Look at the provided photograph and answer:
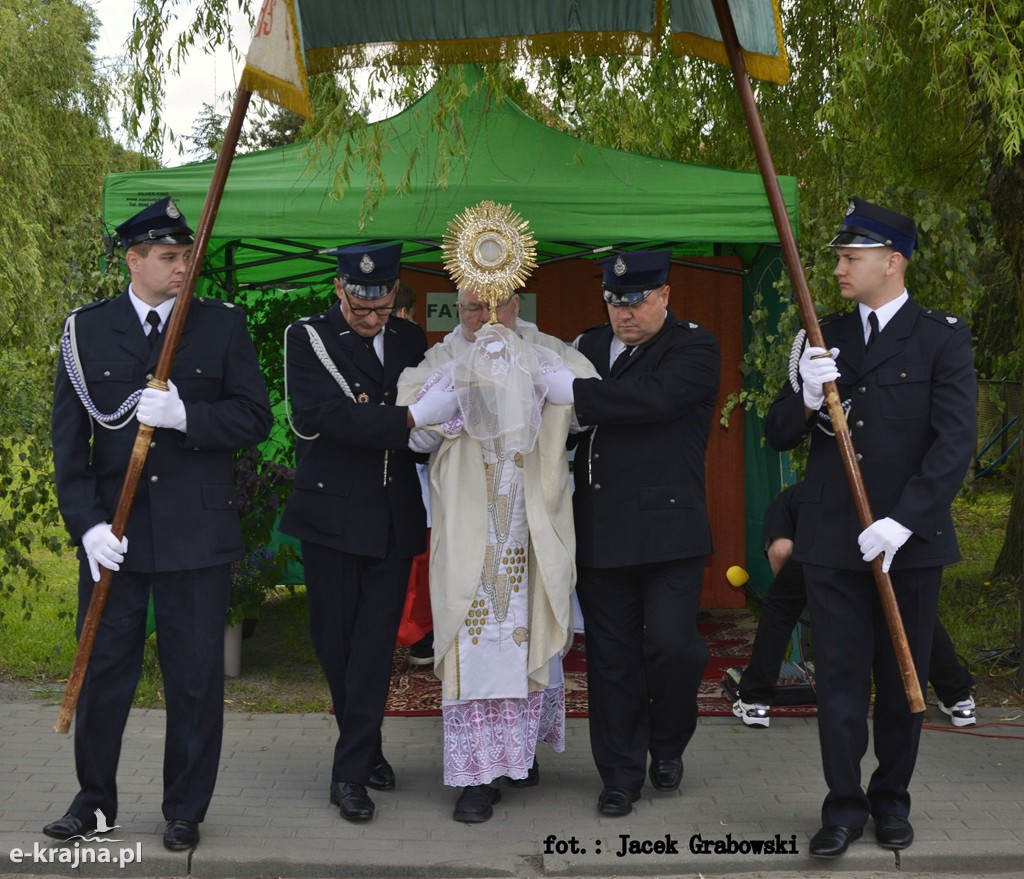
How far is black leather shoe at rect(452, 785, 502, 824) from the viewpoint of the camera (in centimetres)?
473

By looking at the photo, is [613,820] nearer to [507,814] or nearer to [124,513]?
[507,814]

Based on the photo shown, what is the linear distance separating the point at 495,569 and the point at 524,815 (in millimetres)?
903

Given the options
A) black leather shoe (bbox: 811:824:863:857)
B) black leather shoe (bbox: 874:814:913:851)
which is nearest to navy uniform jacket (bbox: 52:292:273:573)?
black leather shoe (bbox: 811:824:863:857)

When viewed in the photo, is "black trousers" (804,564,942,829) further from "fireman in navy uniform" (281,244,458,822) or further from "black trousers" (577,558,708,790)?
"fireman in navy uniform" (281,244,458,822)

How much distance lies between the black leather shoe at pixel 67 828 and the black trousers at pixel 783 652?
3009 millimetres

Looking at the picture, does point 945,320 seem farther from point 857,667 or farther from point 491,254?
point 491,254

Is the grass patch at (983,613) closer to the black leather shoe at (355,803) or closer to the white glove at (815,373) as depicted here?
the white glove at (815,373)

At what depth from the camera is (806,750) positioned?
5688 millimetres

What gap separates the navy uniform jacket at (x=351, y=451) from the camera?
4656 mm

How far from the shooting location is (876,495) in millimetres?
4355

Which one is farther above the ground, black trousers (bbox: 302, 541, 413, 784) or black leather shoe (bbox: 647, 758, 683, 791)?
black trousers (bbox: 302, 541, 413, 784)

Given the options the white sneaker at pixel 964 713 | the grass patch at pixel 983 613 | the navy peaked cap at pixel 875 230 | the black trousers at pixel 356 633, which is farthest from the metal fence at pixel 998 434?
the black trousers at pixel 356 633

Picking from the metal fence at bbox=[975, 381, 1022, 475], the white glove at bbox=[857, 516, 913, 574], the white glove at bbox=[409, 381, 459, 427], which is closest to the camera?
the white glove at bbox=[857, 516, 913, 574]

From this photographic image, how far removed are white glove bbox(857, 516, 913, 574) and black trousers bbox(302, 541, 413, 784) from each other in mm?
1667
